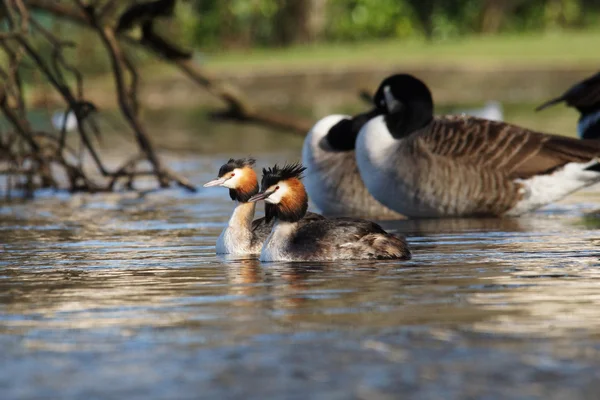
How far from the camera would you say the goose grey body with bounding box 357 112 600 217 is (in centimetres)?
1248

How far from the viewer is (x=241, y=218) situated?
1027 centimetres

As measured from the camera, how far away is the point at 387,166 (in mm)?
12508

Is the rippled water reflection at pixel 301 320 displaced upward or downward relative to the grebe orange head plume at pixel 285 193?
downward

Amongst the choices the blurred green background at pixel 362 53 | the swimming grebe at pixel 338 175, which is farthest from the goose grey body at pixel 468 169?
the blurred green background at pixel 362 53

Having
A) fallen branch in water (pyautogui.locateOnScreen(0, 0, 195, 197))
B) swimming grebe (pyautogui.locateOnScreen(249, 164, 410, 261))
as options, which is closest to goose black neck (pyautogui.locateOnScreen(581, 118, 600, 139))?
fallen branch in water (pyautogui.locateOnScreen(0, 0, 195, 197))

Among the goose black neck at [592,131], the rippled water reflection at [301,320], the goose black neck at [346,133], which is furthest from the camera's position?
the goose black neck at [592,131]

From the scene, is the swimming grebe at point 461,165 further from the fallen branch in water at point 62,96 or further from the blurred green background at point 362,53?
the blurred green background at point 362,53

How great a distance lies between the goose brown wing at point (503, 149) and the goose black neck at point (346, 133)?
1.15m

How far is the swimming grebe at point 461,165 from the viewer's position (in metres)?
12.5

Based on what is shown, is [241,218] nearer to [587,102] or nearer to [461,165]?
[461,165]

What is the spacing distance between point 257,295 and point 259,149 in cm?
1499

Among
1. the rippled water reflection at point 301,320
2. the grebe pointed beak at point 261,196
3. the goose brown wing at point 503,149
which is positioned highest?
the goose brown wing at point 503,149

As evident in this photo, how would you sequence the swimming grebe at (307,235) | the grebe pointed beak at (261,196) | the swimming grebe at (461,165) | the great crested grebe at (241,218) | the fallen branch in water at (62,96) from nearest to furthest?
the swimming grebe at (307,235), the grebe pointed beak at (261,196), the great crested grebe at (241,218), the swimming grebe at (461,165), the fallen branch in water at (62,96)

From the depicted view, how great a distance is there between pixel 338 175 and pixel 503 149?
173cm
